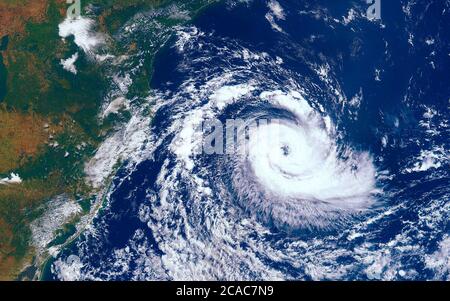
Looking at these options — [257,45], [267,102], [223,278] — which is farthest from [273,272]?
[257,45]

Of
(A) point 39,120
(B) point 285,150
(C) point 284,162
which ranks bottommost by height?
(C) point 284,162

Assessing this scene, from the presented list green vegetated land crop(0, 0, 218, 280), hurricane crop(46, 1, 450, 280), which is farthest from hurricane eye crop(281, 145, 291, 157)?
green vegetated land crop(0, 0, 218, 280)

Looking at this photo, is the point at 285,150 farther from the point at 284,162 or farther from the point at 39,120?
the point at 39,120

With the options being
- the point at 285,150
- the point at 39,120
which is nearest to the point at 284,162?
the point at 285,150

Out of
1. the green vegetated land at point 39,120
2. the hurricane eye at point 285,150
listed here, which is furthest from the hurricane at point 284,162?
the green vegetated land at point 39,120

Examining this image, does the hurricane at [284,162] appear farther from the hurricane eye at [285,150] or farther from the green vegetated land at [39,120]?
the green vegetated land at [39,120]

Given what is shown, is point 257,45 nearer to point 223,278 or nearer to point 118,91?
point 118,91

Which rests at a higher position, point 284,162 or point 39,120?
point 39,120
